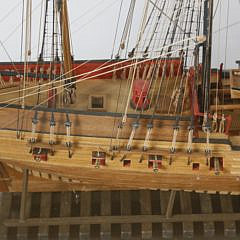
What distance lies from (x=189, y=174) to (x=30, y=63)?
2167 millimetres

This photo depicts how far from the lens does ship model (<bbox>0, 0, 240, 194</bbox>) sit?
5.05m

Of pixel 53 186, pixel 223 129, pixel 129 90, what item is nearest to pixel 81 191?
pixel 53 186

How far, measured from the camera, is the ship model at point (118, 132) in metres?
5.05

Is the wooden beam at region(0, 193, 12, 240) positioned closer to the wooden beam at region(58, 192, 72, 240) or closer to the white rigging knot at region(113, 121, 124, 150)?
the wooden beam at region(58, 192, 72, 240)

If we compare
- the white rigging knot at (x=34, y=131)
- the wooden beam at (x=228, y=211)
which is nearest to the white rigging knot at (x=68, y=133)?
the white rigging knot at (x=34, y=131)

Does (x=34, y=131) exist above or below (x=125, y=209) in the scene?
above

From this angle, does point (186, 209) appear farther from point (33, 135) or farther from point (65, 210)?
point (33, 135)

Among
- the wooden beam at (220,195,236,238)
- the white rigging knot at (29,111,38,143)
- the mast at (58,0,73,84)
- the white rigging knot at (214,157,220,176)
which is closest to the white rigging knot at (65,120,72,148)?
the white rigging knot at (29,111,38,143)

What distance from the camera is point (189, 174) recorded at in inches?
202

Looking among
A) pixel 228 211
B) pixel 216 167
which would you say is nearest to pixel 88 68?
pixel 216 167

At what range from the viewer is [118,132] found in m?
5.08

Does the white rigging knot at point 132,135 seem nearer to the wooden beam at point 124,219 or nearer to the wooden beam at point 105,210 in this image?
the wooden beam at point 124,219

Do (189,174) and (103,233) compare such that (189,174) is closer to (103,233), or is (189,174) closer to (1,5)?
(103,233)

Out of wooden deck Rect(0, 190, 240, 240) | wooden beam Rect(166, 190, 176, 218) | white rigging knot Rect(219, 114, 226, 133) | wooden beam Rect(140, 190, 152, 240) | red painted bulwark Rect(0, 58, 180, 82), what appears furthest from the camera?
red painted bulwark Rect(0, 58, 180, 82)
